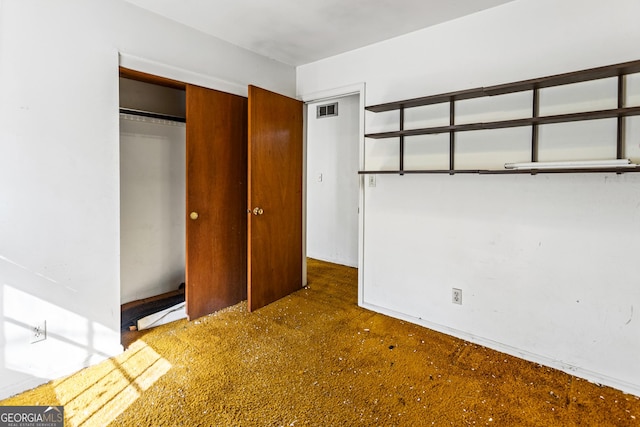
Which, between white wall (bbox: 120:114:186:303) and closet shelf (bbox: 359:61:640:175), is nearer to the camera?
closet shelf (bbox: 359:61:640:175)

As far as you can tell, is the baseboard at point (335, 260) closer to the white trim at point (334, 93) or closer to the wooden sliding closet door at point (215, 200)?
the wooden sliding closet door at point (215, 200)

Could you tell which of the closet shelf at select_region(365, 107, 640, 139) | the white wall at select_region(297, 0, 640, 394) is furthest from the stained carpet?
the closet shelf at select_region(365, 107, 640, 139)

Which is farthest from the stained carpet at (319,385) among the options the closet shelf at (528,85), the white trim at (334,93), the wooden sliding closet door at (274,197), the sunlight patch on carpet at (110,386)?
the white trim at (334,93)

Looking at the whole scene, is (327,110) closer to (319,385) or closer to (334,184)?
(334,184)

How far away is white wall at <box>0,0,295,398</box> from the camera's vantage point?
5.90 ft

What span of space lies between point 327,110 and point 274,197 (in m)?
1.93

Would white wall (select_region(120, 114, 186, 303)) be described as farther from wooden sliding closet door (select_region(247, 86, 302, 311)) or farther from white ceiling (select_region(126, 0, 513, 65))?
white ceiling (select_region(126, 0, 513, 65))

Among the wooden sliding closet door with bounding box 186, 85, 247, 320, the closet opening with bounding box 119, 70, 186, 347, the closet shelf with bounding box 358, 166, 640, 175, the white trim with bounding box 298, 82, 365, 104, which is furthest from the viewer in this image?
the white trim with bounding box 298, 82, 365, 104

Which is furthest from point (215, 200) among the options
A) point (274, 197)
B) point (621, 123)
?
point (621, 123)

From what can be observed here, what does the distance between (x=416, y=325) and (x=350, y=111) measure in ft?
8.99

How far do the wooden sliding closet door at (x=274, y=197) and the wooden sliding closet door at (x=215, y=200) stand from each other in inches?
9.0

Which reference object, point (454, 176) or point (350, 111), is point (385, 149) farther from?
point (350, 111)

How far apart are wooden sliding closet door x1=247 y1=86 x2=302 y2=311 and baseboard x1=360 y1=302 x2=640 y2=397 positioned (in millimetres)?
1037

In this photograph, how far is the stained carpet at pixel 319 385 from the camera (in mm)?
1683
